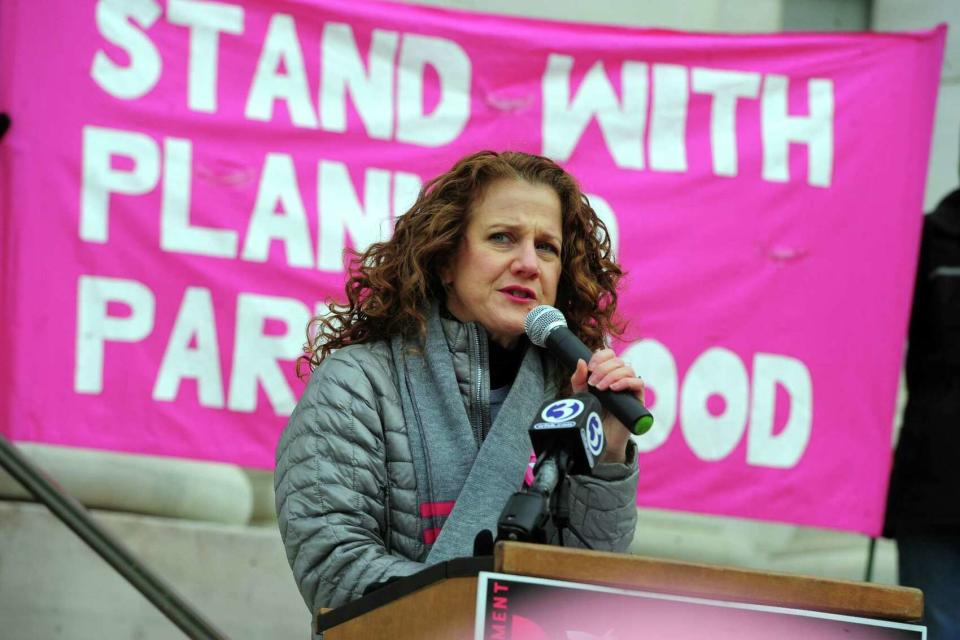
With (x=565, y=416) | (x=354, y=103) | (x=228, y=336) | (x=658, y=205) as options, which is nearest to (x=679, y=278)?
(x=658, y=205)

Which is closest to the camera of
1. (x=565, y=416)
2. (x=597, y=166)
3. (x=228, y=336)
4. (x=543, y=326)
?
(x=565, y=416)

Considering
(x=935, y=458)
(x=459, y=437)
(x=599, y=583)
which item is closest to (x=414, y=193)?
(x=935, y=458)

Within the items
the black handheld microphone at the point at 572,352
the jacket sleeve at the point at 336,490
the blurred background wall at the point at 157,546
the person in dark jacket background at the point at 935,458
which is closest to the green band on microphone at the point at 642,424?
the black handheld microphone at the point at 572,352

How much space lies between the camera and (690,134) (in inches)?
171

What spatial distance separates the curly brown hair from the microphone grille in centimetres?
26

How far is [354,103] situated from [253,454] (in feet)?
3.80

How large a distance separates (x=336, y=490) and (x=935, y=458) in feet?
7.37

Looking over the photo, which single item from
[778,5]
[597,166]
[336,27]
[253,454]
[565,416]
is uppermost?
[778,5]

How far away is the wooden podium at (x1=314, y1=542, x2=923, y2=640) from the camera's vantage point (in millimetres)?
1528

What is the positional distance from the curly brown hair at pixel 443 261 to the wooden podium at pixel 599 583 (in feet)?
2.69

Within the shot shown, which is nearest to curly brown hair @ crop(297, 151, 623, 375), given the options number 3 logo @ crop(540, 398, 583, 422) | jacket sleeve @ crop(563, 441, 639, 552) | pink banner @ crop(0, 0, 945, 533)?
jacket sleeve @ crop(563, 441, 639, 552)

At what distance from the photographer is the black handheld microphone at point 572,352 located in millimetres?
1848

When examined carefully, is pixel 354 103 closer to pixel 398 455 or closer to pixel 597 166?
pixel 597 166

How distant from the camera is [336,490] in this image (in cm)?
215
